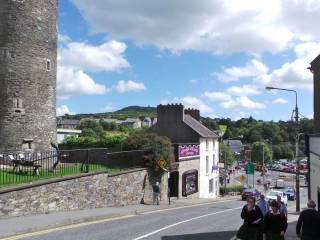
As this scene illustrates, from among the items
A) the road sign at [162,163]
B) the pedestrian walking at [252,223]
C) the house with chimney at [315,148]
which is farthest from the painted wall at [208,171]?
the pedestrian walking at [252,223]

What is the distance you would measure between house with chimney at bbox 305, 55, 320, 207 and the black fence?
10816 millimetres

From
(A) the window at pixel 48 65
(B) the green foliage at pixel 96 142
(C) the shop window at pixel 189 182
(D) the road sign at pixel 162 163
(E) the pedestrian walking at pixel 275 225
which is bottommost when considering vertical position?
(C) the shop window at pixel 189 182

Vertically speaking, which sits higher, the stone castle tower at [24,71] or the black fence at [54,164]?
the stone castle tower at [24,71]

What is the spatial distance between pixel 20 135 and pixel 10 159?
4.80 metres

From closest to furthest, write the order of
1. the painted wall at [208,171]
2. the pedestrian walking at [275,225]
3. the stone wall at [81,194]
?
the pedestrian walking at [275,225] < the stone wall at [81,194] < the painted wall at [208,171]

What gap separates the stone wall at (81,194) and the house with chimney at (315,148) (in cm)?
1081

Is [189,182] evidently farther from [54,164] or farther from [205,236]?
[205,236]

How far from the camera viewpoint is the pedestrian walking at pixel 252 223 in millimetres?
11625

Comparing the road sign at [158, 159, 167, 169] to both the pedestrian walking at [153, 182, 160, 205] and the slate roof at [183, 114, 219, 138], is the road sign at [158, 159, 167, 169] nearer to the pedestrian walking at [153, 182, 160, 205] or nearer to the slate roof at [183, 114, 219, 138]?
the pedestrian walking at [153, 182, 160, 205]

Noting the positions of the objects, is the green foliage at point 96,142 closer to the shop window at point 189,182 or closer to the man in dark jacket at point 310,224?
the shop window at point 189,182

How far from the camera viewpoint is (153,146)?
3572 centimetres

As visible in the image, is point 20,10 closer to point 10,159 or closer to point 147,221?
point 10,159

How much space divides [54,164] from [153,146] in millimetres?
11350

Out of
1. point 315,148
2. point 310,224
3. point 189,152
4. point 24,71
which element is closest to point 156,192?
point 24,71
